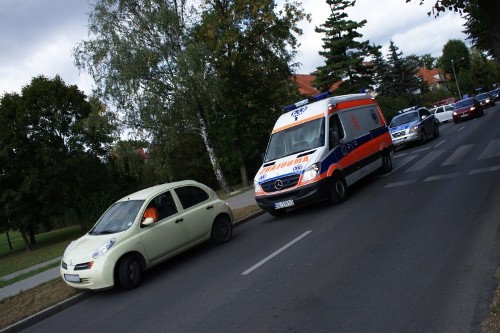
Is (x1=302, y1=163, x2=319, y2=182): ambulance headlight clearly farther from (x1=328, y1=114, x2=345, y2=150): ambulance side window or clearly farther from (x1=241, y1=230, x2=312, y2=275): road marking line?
(x1=241, y1=230, x2=312, y2=275): road marking line

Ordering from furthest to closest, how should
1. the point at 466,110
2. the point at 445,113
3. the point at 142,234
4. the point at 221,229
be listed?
1. the point at 445,113
2. the point at 466,110
3. the point at 221,229
4. the point at 142,234

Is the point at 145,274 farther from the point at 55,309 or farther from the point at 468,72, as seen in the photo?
the point at 468,72

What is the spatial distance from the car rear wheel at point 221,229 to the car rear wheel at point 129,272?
2.22 metres

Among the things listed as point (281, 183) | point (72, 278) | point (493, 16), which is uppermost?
point (493, 16)

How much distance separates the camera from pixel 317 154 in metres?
10.6

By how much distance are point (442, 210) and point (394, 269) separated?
124 inches

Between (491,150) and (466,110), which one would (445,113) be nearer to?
(466,110)

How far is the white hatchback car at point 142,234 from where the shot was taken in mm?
7426

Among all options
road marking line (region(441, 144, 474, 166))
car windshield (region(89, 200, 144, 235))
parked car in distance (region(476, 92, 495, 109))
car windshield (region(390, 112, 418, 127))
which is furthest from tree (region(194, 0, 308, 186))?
parked car in distance (region(476, 92, 495, 109))

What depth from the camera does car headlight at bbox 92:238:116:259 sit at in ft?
24.3

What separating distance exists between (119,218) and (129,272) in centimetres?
129

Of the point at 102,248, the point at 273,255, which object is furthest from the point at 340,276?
the point at 102,248

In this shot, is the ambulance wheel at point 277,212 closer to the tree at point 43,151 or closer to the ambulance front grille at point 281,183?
the ambulance front grille at point 281,183

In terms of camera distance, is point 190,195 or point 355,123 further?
point 355,123
